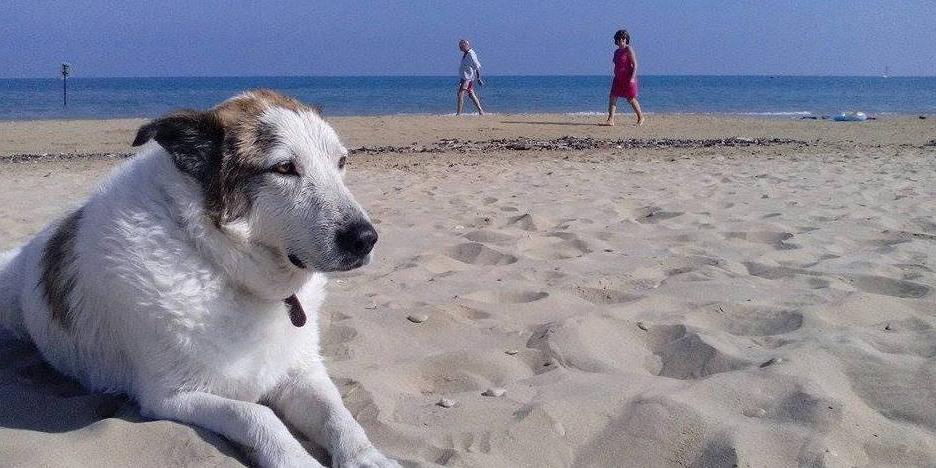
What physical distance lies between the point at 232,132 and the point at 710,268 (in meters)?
3.37

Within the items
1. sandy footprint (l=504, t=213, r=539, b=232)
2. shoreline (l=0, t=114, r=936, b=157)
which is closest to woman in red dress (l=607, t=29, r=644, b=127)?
shoreline (l=0, t=114, r=936, b=157)

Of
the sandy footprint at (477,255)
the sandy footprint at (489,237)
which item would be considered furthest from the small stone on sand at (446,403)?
the sandy footprint at (489,237)

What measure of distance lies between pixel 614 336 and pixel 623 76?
14438mm

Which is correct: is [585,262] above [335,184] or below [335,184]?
below

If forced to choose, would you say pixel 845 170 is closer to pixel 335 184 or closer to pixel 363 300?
pixel 363 300

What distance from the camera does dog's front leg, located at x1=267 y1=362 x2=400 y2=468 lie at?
2657 millimetres

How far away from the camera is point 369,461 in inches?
103

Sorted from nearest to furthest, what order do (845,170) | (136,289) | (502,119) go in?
(136,289)
(845,170)
(502,119)

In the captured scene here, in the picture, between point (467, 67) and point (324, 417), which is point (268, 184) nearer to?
point (324, 417)

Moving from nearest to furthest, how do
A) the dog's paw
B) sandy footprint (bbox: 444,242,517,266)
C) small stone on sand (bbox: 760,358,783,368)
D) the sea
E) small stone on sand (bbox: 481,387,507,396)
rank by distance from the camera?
1. the dog's paw
2. small stone on sand (bbox: 481,387,507,396)
3. small stone on sand (bbox: 760,358,783,368)
4. sandy footprint (bbox: 444,242,517,266)
5. the sea

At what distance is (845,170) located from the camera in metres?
10.1

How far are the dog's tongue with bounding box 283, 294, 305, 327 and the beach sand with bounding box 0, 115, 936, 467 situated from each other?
16.0 inches

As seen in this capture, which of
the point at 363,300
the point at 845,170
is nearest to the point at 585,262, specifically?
the point at 363,300

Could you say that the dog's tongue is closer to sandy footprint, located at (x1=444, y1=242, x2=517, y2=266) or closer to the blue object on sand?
sandy footprint, located at (x1=444, y1=242, x2=517, y2=266)
